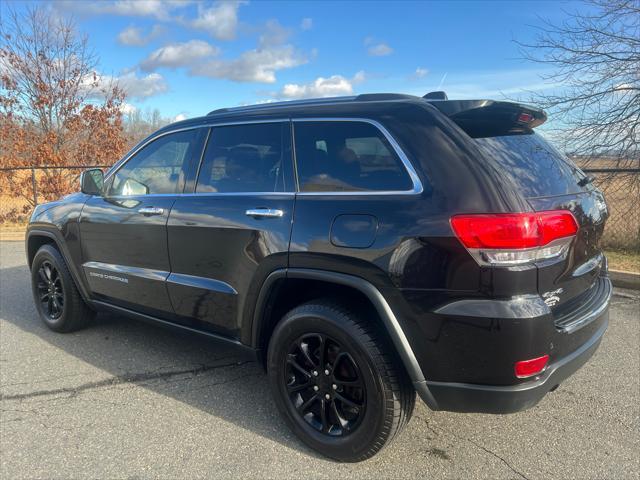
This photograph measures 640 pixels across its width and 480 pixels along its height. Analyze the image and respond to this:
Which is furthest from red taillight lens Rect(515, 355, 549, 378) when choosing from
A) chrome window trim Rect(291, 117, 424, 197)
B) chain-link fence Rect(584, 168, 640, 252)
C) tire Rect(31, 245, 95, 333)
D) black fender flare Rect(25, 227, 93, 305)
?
chain-link fence Rect(584, 168, 640, 252)

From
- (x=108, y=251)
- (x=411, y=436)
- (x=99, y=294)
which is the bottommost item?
(x=411, y=436)

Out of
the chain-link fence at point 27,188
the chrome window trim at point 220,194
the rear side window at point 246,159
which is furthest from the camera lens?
the chain-link fence at point 27,188

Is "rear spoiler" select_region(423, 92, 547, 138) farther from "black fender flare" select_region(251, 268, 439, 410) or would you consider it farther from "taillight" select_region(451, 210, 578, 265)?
"black fender flare" select_region(251, 268, 439, 410)

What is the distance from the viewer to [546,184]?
2.49 metres

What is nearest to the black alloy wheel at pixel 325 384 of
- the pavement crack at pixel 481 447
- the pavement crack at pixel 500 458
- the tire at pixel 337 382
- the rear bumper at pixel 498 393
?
the tire at pixel 337 382

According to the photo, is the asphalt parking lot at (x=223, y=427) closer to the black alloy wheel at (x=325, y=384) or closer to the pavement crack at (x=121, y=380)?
the pavement crack at (x=121, y=380)

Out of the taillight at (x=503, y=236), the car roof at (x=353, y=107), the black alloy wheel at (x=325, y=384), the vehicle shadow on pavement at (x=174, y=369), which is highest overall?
the car roof at (x=353, y=107)

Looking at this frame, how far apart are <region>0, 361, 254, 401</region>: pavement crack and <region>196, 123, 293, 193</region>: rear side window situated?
4.68 feet

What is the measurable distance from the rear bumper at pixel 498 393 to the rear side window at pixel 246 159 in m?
1.39

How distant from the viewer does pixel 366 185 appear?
2564 mm

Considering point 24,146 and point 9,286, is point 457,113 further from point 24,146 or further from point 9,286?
point 24,146

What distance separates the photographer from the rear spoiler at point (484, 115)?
8.26 ft

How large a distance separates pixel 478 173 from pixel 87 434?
264 centimetres

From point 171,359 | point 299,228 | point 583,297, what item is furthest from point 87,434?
point 583,297
